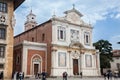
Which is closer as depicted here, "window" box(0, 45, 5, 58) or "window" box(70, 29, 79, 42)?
"window" box(0, 45, 5, 58)

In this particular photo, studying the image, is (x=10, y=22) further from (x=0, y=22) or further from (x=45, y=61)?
(x=45, y=61)

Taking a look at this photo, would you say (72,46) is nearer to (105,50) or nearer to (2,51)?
(2,51)

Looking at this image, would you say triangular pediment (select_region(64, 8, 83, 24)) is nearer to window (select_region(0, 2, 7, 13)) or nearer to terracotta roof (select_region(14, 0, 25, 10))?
terracotta roof (select_region(14, 0, 25, 10))

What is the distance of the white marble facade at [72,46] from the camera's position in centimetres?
4466

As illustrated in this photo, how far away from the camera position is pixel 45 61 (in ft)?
147

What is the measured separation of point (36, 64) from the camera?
4331cm

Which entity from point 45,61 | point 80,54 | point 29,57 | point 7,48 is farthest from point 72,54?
point 7,48

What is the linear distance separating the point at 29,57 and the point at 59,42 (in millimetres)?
7239

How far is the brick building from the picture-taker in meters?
31.4

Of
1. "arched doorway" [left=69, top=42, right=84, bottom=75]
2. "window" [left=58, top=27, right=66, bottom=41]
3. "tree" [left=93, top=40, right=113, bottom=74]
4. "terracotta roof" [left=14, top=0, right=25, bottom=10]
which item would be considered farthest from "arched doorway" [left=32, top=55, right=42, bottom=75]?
"tree" [left=93, top=40, right=113, bottom=74]

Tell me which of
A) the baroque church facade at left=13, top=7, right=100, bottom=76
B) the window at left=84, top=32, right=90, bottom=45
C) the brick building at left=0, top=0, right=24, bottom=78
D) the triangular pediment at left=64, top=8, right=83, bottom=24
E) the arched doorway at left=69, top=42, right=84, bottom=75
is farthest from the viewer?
the window at left=84, top=32, right=90, bottom=45

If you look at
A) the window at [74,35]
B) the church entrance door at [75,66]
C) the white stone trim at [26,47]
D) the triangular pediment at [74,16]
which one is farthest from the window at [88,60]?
the white stone trim at [26,47]

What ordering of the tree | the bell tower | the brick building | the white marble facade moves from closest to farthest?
1. the brick building
2. the white marble facade
3. the tree
4. the bell tower

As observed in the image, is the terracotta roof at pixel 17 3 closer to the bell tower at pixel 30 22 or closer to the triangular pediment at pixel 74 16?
the triangular pediment at pixel 74 16
